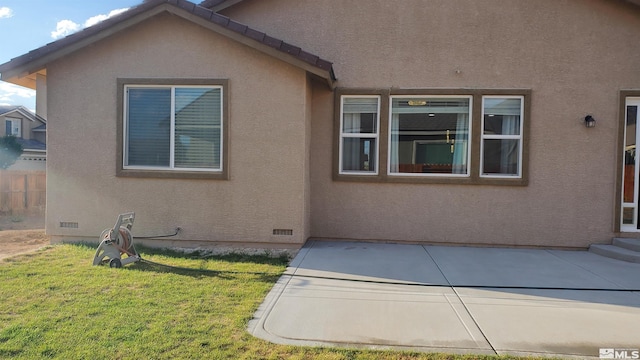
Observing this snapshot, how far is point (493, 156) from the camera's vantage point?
26.8ft

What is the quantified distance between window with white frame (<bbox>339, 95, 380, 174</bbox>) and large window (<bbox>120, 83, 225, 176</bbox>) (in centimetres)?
258

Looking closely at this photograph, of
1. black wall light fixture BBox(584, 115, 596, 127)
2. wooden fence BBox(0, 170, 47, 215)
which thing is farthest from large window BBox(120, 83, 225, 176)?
wooden fence BBox(0, 170, 47, 215)

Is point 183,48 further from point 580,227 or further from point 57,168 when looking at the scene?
point 580,227

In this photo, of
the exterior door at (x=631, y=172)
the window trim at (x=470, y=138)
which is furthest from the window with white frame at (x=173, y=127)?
the exterior door at (x=631, y=172)

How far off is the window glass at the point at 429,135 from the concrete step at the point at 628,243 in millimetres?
3212

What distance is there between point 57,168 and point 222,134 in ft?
11.3

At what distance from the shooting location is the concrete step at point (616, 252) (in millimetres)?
6934

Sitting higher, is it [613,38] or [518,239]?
[613,38]

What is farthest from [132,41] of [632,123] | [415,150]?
[632,123]

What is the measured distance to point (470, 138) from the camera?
810 centimetres

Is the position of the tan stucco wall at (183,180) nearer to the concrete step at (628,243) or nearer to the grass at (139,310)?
the grass at (139,310)

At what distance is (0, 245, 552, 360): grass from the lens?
3.45 meters

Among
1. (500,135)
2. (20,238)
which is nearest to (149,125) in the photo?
(20,238)

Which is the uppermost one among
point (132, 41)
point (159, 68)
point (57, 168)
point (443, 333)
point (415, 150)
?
point (132, 41)
